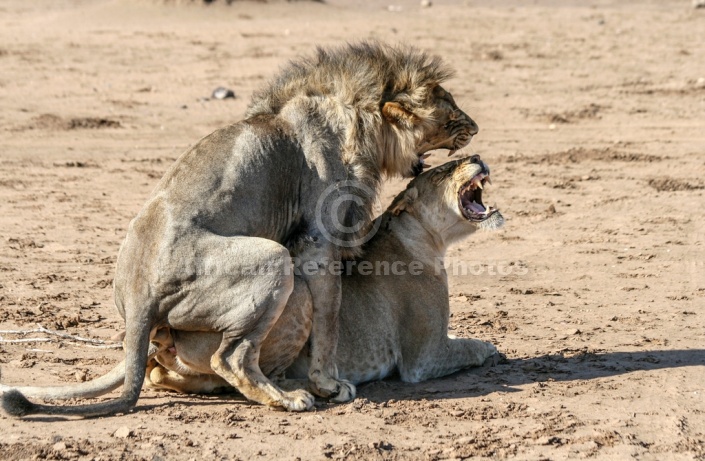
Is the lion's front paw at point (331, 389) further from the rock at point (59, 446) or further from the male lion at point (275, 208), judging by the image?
the rock at point (59, 446)

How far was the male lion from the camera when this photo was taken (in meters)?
6.16

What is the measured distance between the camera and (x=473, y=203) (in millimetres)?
7434

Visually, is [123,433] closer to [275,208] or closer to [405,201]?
[275,208]

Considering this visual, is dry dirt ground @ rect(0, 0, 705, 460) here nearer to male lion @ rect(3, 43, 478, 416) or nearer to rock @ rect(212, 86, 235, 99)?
rock @ rect(212, 86, 235, 99)

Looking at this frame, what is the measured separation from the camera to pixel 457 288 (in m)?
9.20

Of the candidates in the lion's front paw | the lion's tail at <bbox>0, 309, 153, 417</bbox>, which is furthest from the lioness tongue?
the lion's tail at <bbox>0, 309, 153, 417</bbox>

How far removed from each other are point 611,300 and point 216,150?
366 cm

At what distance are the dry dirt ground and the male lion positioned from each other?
0.39m

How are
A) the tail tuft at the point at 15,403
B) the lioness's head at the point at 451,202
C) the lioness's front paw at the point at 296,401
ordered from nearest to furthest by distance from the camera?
the tail tuft at the point at 15,403 < the lioness's front paw at the point at 296,401 < the lioness's head at the point at 451,202

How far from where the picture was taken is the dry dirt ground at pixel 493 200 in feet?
20.1

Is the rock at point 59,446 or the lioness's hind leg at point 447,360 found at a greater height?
the lioness's hind leg at point 447,360

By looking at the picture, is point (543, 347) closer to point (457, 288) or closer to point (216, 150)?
point (457, 288)

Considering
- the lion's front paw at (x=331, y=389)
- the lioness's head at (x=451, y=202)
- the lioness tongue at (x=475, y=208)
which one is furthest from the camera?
the lioness tongue at (x=475, y=208)

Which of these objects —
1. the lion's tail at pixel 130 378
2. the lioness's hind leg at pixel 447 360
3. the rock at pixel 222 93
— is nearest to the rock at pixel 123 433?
the lion's tail at pixel 130 378
